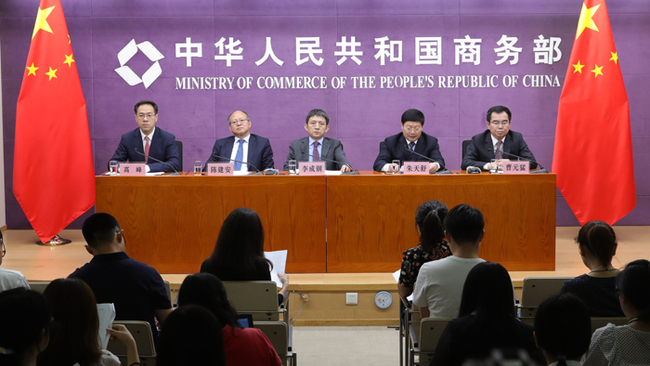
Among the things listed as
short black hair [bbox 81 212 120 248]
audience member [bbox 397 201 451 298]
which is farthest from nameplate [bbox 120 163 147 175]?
audience member [bbox 397 201 451 298]

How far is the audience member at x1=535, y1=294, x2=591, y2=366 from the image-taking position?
1528mm

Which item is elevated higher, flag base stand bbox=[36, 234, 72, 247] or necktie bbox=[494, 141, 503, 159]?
necktie bbox=[494, 141, 503, 159]

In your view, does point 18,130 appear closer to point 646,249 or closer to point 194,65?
point 194,65

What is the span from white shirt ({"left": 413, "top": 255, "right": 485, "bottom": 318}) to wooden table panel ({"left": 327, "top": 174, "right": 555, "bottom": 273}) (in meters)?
1.85

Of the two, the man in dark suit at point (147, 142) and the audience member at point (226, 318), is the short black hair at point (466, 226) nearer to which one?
the audience member at point (226, 318)

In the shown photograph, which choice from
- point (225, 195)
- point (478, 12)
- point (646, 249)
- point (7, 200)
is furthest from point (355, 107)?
point (7, 200)

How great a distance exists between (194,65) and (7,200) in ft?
7.73

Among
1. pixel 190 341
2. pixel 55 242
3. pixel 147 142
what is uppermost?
pixel 147 142

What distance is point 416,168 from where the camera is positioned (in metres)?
4.34

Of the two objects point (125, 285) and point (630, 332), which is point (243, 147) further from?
point (630, 332)

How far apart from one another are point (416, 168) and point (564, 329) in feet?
9.33

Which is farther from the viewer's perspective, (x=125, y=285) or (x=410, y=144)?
(x=410, y=144)

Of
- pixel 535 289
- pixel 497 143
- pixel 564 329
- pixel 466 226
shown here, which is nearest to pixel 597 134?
pixel 497 143

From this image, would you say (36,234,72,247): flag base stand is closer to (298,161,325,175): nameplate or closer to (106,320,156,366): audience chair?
(298,161,325,175): nameplate
